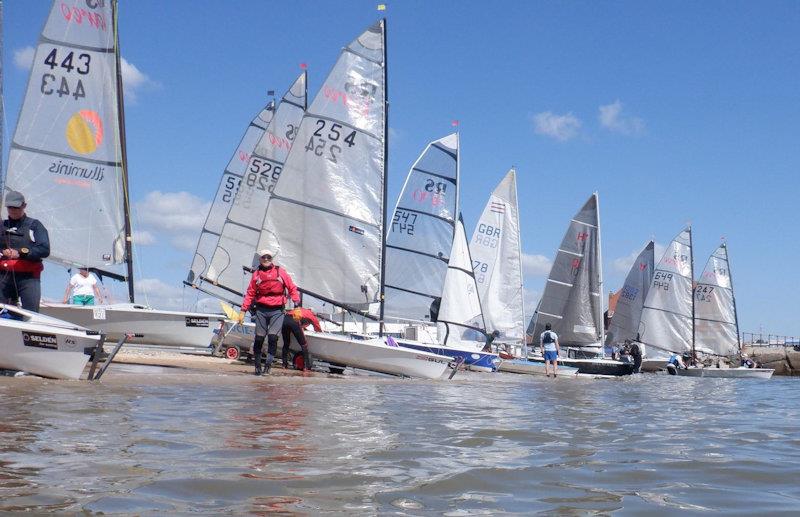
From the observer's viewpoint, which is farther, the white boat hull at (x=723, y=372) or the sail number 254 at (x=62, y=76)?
the white boat hull at (x=723, y=372)

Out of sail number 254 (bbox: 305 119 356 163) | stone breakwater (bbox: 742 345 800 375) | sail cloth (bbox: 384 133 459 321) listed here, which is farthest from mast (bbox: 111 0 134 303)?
stone breakwater (bbox: 742 345 800 375)

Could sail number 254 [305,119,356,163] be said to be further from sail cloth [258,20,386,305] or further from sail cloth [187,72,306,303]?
sail cloth [187,72,306,303]

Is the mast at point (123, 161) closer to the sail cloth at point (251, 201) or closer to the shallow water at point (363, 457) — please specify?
the sail cloth at point (251, 201)

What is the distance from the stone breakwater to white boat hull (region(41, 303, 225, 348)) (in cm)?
4543

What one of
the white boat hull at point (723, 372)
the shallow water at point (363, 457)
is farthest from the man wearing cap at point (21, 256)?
the white boat hull at point (723, 372)

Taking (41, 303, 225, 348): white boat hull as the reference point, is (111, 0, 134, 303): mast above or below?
above

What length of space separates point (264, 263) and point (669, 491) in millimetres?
8585

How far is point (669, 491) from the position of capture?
3740 mm

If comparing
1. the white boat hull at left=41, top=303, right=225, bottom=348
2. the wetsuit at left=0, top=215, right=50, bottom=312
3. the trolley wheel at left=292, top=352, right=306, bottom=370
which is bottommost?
the trolley wheel at left=292, top=352, right=306, bottom=370

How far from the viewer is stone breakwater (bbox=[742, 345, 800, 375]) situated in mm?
52147

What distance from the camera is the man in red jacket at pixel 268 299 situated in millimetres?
11625

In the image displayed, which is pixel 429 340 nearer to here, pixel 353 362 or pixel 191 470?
pixel 353 362

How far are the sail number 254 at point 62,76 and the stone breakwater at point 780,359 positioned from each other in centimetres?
4726

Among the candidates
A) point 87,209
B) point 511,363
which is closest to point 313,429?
point 87,209
